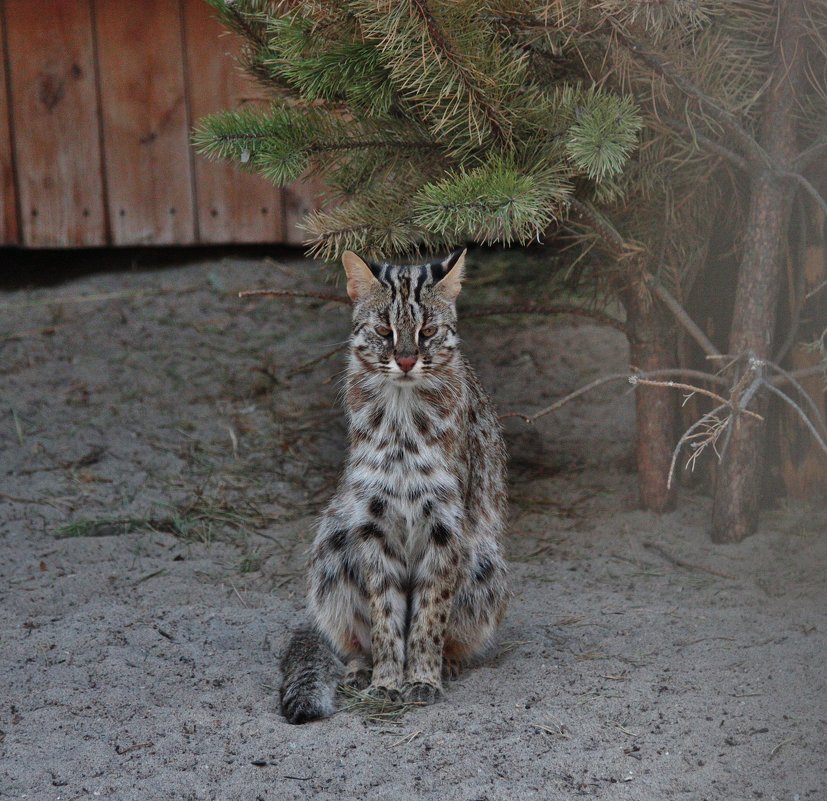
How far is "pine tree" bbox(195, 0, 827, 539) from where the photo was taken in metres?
4.28

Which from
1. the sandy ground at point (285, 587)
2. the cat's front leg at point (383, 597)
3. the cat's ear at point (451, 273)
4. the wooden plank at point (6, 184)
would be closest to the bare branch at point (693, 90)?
the cat's ear at point (451, 273)

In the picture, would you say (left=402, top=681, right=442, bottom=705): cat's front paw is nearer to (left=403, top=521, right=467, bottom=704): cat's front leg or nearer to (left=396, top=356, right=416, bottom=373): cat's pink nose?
(left=403, top=521, right=467, bottom=704): cat's front leg

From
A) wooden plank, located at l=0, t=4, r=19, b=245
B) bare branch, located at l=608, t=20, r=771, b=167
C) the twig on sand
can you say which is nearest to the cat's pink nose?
bare branch, located at l=608, t=20, r=771, b=167

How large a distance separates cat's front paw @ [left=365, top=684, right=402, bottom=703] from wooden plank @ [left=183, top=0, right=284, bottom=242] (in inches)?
196

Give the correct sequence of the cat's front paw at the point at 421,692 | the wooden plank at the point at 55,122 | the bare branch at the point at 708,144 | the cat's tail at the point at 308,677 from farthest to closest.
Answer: the wooden plank at the point at 55,122, the bare branch at the point at 708,144, the cat's front paw at the point at 421,692, the cat's tail at the point at 308,677

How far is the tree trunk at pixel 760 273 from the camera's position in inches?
192

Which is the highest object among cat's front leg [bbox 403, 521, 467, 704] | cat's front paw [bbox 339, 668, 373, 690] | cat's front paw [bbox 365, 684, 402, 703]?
cat's front leg [bbox 403, 521, 467, 704]

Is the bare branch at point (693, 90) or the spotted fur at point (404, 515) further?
the bare branch at point (693, 90)

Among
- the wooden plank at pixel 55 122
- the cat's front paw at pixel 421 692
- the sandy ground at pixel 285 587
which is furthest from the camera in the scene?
the wooden plank at pixel 55 122

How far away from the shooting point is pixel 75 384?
23.6 ft

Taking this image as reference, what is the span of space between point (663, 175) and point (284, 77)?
1.91 m

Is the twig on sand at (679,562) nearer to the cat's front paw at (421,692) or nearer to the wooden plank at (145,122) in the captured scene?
the cat's front paw at (421,692)

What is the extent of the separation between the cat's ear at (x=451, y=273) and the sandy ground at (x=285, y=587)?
46.7 inches

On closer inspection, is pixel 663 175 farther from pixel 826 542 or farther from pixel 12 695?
pixel 12 695
